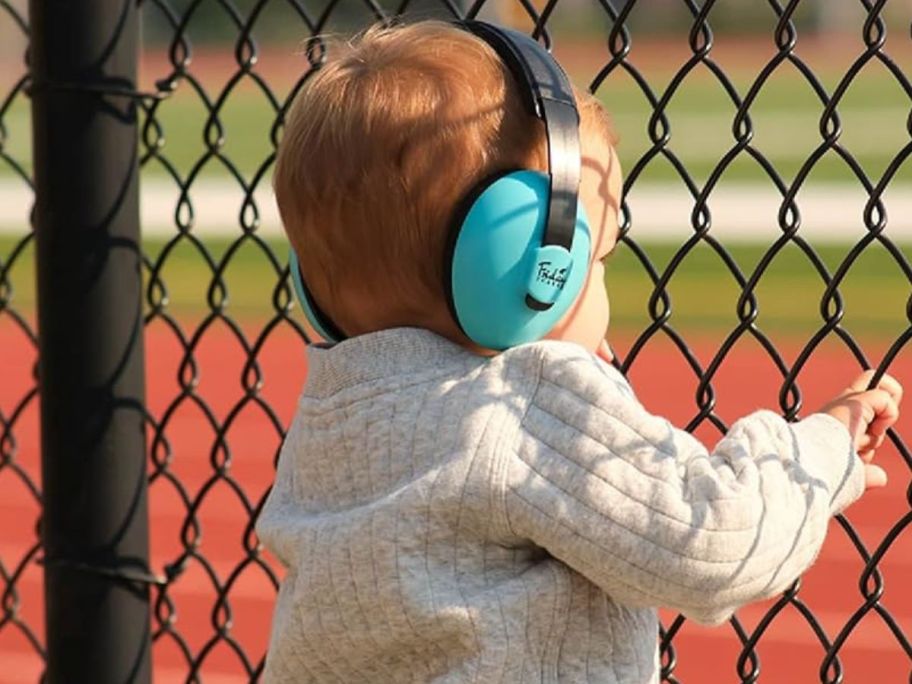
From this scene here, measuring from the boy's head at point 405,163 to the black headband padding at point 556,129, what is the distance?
0.08 ft

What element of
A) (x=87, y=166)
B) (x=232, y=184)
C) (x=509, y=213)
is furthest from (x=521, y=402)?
(x=232, y=184)

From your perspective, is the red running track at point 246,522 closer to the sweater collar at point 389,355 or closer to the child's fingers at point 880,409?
the sweater collar at point 389,355

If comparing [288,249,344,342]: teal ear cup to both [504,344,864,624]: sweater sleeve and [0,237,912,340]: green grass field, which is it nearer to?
[504,344,864,624]: sweater sleeve

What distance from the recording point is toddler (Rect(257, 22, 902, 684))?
1.85 metres

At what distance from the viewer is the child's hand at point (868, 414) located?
205cm

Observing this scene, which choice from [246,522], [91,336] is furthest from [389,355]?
[246,522]

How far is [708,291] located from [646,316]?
1.11m

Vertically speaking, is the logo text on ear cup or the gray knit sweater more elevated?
the logo text on ear cup

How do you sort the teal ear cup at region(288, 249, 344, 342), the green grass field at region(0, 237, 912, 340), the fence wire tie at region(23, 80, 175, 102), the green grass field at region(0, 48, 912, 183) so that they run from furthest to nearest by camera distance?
the green grass field at region(0, 48, 912, 183) → the green grass field at region(0, 237, 912, 340) → the fence wire tie at region(23, 80, 175, 102) → the teal ear cup at region(288, 249, 344, 342)

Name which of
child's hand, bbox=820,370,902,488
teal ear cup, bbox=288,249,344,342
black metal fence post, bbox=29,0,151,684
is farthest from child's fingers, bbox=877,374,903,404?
black metal fence post, bbox=29,0,151,684

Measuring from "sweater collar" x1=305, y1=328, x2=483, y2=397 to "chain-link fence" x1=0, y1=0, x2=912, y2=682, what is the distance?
0.61m

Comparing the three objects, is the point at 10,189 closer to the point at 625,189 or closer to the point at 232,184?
the point at 232,184

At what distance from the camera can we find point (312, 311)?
2.07 m

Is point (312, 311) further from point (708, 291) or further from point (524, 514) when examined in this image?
point (708, 291)
